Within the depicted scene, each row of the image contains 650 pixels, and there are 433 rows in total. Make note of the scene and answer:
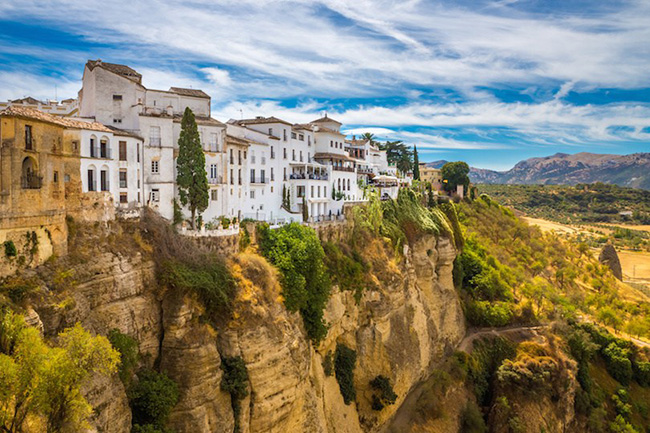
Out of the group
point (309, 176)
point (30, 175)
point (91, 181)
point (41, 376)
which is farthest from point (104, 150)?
point (309, 176)

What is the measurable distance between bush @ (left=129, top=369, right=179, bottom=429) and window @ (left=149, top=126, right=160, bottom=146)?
14.8 meters

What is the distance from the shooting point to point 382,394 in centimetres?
3853

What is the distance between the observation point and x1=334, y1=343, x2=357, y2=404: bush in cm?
3616

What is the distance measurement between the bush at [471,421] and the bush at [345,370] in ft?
40.6

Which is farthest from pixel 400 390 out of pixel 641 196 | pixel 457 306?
pixel 641 196

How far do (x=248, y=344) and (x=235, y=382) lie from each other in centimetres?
213

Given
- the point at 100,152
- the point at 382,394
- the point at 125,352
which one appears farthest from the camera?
the point at 382,394

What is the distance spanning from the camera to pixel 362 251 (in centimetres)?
4300

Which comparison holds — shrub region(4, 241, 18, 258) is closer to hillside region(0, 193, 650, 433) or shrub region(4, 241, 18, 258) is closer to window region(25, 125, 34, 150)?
hillside region(0, 193, 650, 433)

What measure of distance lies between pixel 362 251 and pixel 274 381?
17078 mm

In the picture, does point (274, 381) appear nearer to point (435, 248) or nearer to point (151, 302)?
point (151, 302)

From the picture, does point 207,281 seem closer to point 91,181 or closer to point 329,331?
point 91,181

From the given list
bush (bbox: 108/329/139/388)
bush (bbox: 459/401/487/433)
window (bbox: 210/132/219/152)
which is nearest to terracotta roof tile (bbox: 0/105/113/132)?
window (bbox: 210/132/219/152)

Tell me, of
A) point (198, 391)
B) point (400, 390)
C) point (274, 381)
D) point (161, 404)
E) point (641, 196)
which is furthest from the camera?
point (641, 196)
